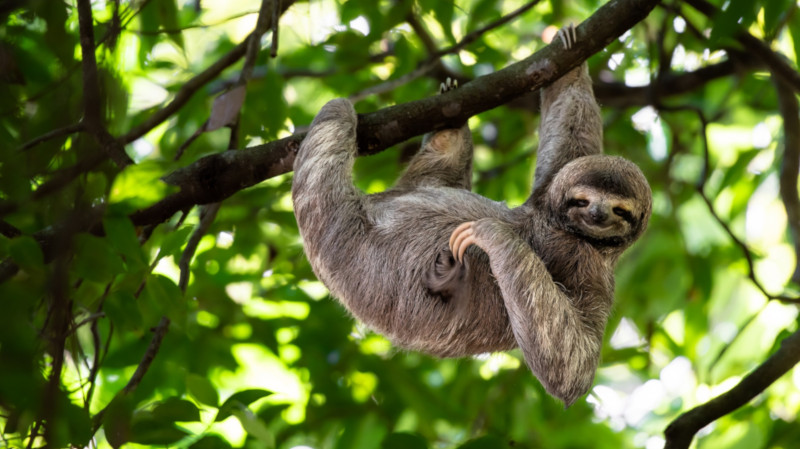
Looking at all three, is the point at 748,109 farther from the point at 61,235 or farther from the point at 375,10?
the point at 61,235

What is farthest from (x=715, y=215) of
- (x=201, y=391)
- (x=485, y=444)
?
(x=201, y=391)

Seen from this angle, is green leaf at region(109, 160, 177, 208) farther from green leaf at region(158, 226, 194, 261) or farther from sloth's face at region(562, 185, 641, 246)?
sloth's face at region(562, 185, 641, 246)

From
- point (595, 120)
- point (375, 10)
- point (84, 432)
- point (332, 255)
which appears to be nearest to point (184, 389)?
point (332, 255)

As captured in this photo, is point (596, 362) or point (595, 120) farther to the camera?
point (595, 120)

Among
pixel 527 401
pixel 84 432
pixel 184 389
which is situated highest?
pixel 184 389

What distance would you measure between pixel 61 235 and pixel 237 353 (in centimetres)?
671

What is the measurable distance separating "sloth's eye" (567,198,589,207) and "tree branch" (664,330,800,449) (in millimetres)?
1770

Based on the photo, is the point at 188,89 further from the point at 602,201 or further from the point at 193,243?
the point at 602,201

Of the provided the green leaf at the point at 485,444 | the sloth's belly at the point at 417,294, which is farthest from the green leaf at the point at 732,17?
the green leaf at the point at 485,444

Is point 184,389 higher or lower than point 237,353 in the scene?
lower

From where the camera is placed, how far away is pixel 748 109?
1093 cm

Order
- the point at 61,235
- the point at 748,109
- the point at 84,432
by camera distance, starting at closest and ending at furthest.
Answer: the point at 61,235 → the point at 84,432 → the point at 748,109

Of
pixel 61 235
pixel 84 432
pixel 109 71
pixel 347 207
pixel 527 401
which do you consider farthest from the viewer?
Answer: pixel 527 401

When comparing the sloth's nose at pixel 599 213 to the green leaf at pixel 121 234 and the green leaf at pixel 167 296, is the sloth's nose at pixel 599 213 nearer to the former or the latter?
the green leaf at pixel 167 296
